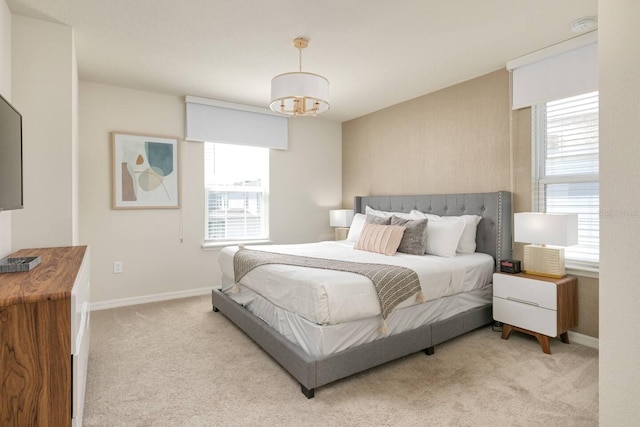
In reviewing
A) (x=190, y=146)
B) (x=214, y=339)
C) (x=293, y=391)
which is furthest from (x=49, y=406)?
(x=190, y=146)

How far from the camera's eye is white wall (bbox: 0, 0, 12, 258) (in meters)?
2.16

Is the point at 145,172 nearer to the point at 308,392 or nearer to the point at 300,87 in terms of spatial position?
the point at 300,87

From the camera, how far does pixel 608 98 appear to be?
121cm

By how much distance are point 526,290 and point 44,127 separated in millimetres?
3903

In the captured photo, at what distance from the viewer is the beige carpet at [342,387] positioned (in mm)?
1858

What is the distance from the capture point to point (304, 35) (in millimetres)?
2750

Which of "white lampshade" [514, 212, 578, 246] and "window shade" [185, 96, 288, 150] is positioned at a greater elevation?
"window shade" [185, 96, 288, 150]

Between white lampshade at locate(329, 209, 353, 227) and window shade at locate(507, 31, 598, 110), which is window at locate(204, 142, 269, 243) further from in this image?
window shade at locate(507, 31, 598, 110)

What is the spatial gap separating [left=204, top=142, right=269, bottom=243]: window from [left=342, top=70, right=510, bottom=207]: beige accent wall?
1.45m

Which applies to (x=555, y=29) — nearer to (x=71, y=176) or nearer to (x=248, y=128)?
(x=248, y=128)

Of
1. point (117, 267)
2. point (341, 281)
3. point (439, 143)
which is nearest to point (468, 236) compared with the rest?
point (439, 143)

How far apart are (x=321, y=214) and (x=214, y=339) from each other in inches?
111

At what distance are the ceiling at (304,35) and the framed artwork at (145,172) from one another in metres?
0.63

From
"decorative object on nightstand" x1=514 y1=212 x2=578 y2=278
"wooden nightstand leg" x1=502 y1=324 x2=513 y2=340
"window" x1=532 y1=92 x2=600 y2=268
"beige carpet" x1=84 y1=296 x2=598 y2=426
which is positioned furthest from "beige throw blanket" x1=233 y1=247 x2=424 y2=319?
"window" x1=532 y1=92 x2=600 y2=268
